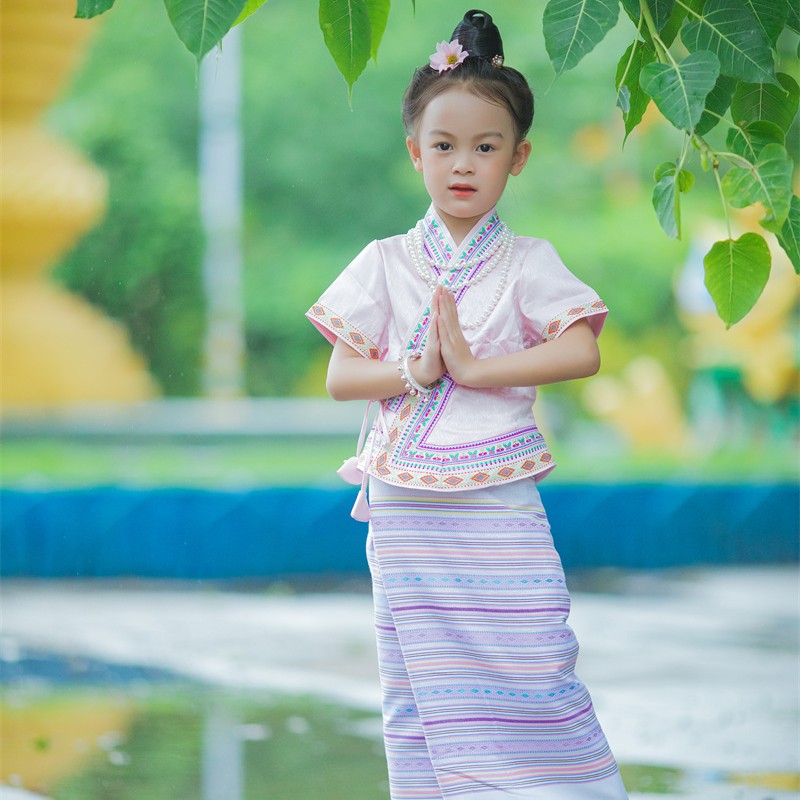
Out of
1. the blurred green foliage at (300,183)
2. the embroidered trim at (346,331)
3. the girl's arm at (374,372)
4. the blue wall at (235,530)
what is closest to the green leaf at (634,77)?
the girl's arm at (374,372)

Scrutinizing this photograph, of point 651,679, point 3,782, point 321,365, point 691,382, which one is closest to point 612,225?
point 691,382

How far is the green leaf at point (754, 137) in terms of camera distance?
74.5 inches

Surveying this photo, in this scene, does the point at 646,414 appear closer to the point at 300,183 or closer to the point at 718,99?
the point at 300,183

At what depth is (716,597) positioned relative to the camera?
627cm

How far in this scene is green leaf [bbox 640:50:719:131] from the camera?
5.77 ft

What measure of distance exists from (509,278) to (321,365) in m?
12.7

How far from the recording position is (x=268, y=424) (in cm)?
976

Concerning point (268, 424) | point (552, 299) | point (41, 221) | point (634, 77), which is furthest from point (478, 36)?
point (268, 424)

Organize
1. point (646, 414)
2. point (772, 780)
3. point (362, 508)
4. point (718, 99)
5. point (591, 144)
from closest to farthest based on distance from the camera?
point (718, 99)
point (362, 508)
point (772, 780)
point (646, 414)
point (591, 144)

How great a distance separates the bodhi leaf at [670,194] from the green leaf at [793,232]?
5.4 inches

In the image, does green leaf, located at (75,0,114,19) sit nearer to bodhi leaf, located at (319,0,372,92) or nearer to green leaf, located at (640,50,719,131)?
bodhi leaf, located at (319,0,372,92)

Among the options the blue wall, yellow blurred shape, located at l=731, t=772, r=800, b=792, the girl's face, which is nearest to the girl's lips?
the girl's face

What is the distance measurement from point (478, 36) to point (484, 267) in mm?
343

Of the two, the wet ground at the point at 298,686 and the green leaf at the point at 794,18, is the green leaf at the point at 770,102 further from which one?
the wet ground at the point at 298,686
